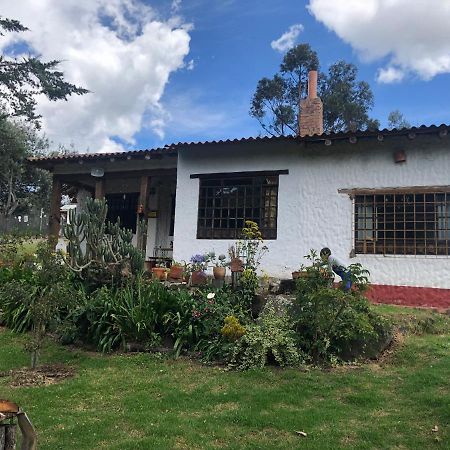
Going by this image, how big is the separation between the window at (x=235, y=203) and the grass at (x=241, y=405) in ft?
17.0

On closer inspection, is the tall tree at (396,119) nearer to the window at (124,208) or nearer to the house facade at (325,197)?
the house facade at (325,197)

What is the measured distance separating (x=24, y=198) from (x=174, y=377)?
2103cm

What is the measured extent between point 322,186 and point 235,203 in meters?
2.16

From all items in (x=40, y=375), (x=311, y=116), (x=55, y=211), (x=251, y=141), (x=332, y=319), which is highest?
(x=311, y=116)

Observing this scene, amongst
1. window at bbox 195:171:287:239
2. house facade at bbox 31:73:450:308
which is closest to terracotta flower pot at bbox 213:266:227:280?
house facade at bbox 31:73:450:308

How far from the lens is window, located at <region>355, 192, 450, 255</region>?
955 centimetres

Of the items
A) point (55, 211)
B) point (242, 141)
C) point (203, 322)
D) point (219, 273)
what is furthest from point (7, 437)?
point (55, 211)

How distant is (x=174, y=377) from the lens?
571 centimetres

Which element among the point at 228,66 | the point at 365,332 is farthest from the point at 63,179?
the point at 365,332

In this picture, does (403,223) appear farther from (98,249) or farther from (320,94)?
(320,94)

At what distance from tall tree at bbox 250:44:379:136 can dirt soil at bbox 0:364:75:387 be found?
832 inches

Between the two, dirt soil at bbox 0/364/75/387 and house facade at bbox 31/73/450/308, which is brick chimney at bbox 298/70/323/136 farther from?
dirt soil at bbox 0/364/75/387

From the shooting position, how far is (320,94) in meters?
26.2

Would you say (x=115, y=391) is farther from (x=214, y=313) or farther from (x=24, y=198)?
(x=24, y=198)
